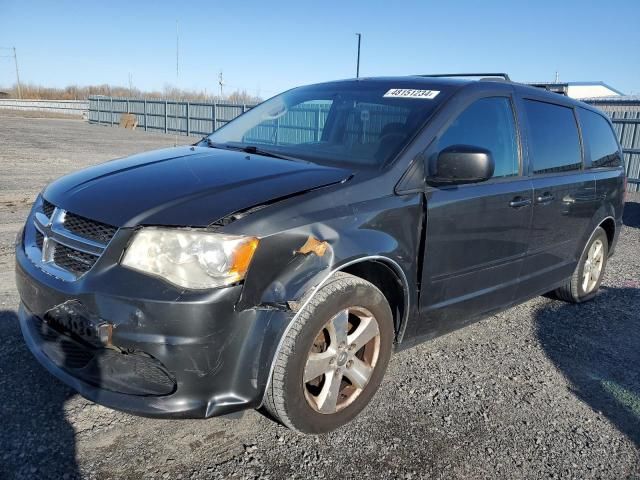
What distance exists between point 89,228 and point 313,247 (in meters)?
1.01

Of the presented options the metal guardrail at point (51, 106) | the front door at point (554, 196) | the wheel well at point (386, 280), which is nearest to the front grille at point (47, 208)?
the wheel well at point (386, 280)

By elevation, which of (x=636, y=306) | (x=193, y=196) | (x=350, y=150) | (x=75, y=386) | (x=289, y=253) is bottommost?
(x=636, y=306)

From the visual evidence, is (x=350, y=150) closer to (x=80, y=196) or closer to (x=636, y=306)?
(x=80, y=196)

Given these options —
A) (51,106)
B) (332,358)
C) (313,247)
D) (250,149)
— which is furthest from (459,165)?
Result: (51,106)

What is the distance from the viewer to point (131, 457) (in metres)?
2.39

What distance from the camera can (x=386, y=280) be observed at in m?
2.88

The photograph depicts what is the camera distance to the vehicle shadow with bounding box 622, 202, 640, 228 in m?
9.44

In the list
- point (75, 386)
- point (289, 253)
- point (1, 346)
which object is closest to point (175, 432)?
point (75, 386)

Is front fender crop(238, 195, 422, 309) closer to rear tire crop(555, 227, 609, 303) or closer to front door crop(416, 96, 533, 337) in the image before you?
front door crop(416, 96, 533, 337)

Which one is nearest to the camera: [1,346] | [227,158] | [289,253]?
[289,253]

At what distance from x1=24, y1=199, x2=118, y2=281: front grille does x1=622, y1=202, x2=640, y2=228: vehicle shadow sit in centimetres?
938

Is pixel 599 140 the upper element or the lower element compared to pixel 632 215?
upper

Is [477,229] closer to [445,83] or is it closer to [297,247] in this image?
[445,83]

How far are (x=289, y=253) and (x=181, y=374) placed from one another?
673 millimetres
